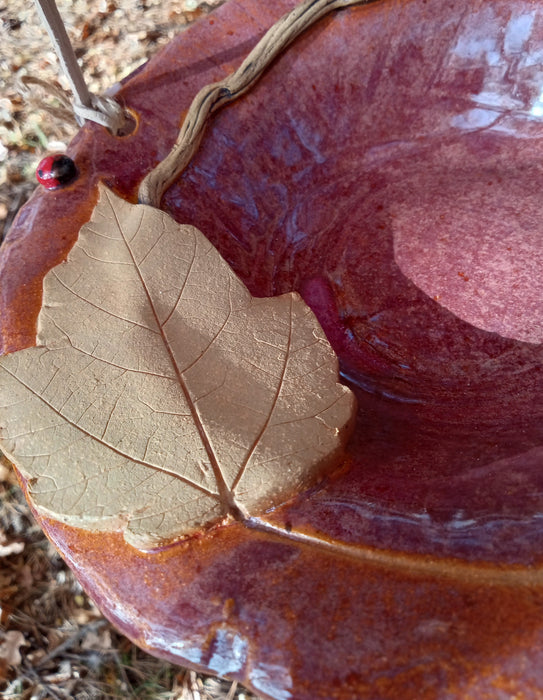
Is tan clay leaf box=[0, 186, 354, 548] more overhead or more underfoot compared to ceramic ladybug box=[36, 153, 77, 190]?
more underfoot

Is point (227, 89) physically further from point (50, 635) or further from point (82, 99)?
point (50, 635)

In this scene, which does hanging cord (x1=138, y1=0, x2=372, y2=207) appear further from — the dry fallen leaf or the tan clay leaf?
the dry fallen leaf

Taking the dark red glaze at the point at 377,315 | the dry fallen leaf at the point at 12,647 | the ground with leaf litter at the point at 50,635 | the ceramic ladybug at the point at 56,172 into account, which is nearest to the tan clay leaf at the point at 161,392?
the dark red glaze at the point at 377,315

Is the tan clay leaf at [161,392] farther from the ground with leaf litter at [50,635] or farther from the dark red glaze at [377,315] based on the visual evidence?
the ground with leaf litter at [50,635]

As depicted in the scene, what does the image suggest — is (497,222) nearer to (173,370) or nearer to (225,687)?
(173,370)

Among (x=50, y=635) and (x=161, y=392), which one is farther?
(x=50, y=635)

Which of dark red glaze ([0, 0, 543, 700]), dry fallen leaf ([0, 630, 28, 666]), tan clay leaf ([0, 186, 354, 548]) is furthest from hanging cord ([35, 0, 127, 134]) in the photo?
dry fallen leaf ([0, 630, 28, 666])

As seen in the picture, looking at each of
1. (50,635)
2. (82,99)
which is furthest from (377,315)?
(50,635)
